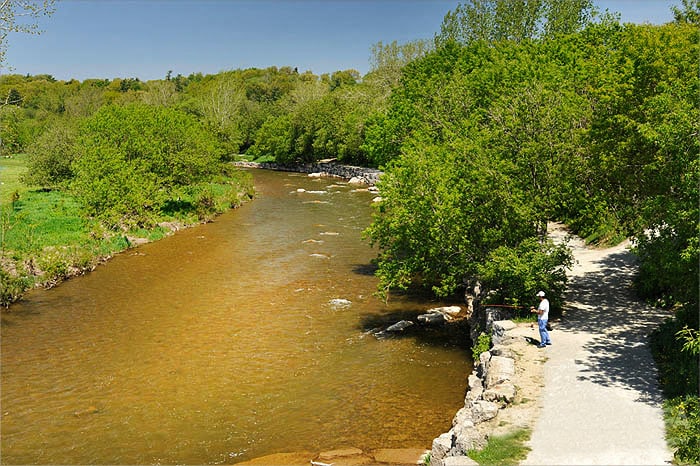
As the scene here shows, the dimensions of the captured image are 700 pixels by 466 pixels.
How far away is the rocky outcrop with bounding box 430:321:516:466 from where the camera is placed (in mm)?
13195

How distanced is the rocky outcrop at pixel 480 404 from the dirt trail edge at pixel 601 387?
107cm

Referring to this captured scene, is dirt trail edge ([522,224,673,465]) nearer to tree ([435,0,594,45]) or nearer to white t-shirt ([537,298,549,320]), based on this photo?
white t-shirt ([537,298,549,320])

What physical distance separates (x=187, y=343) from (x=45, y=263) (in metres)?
13.5

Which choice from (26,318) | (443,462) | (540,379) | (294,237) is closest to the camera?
(443,462)

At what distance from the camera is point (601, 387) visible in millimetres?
15320

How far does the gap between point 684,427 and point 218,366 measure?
627 inches

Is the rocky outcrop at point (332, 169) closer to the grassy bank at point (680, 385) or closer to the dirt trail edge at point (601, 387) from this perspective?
the dirt trail edge at point (601, 387)

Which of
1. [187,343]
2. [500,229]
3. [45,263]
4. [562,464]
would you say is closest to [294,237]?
[45,263]

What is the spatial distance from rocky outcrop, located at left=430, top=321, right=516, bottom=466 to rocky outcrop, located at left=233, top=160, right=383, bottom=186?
5489cm

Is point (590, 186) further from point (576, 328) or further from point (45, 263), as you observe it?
point (45, 263)

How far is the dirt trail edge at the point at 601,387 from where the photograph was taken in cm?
1217

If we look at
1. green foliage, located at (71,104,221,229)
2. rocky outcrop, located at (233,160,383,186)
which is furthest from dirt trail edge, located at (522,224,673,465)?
rocky outcrop, located at (233,160,383,186)

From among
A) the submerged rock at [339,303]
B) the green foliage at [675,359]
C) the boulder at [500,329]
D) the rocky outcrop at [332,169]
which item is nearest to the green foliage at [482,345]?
the boulder at [500,329]

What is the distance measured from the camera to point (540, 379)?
16266 millimetres
